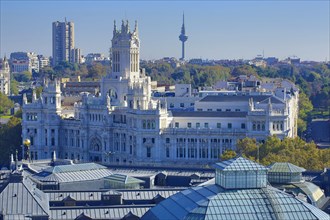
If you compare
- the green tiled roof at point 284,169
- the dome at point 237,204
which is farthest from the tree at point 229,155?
the dome at point 237,204

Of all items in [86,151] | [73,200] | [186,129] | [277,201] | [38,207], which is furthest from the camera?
[86,151]

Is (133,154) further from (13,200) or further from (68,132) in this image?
Result: (13,200)

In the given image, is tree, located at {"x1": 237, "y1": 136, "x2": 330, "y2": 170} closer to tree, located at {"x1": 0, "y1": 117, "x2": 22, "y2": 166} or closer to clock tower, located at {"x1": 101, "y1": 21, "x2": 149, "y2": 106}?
clock tower, located at {"x1": 101, "y1": 21, "x2": 149, "y2": 106}

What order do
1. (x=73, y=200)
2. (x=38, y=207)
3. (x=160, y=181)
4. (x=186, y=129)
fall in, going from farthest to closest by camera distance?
(x=186, y=129) → (x=160, y=181) → (x=73, y=200) → (x=38, y=207)

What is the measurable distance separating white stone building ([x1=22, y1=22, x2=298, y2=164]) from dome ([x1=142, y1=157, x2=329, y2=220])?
60.0 m

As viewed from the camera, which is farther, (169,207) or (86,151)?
(86,151)

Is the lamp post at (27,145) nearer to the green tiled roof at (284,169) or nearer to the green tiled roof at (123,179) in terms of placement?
the green tiled roof at (123,179)

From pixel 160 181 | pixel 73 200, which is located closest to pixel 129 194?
pixel 73 200

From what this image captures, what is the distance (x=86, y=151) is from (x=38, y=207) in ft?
225

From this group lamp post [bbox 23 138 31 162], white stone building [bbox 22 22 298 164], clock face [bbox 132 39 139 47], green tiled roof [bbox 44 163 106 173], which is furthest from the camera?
clock face [bbox 132 39 139 47]

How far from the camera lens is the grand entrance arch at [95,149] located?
5300 inches

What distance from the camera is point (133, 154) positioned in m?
129

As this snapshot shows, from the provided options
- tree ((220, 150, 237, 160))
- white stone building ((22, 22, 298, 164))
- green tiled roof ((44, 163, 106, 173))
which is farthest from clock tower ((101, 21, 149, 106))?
green tiled roof ((44, 163, 106, 173))

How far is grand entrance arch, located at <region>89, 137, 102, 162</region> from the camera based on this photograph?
13462cm
